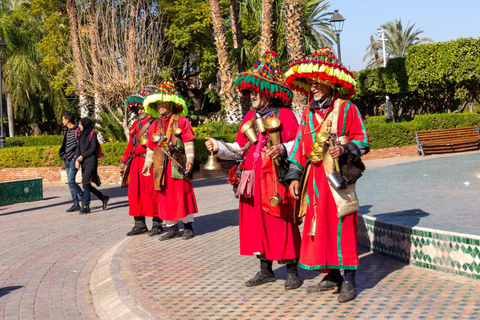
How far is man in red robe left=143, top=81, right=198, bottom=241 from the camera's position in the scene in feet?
27.0

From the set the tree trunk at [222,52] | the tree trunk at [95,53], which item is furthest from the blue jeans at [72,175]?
the tree trunk at [95,53]

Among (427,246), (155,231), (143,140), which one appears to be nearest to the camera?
(427,246)

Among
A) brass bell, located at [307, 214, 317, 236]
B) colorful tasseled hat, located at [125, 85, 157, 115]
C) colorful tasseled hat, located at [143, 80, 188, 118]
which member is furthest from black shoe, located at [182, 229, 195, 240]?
brass bell, located at [307, 214, 317, 236]

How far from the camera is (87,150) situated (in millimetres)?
12109

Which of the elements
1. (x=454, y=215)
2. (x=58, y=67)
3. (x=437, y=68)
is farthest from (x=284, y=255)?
(x=58, y=67)

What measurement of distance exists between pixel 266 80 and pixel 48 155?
1803 centimetres

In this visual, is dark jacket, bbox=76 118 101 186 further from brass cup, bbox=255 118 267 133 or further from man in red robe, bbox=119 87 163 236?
brass cup, bbox=255 118 267 133

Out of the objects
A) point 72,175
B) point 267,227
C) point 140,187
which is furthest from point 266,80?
point 72,175

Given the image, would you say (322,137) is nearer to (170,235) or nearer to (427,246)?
(427,246)

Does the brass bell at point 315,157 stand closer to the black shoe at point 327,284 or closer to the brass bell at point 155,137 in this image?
the black shoe at point 327,284

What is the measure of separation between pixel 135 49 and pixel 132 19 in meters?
1.66

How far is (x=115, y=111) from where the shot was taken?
88.8 feet

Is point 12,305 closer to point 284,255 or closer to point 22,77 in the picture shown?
point 284,255

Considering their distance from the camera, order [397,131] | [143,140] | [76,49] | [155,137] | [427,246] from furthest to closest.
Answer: [76,49] < [397,131] < [143,140] < [155,137] < [427,246]
